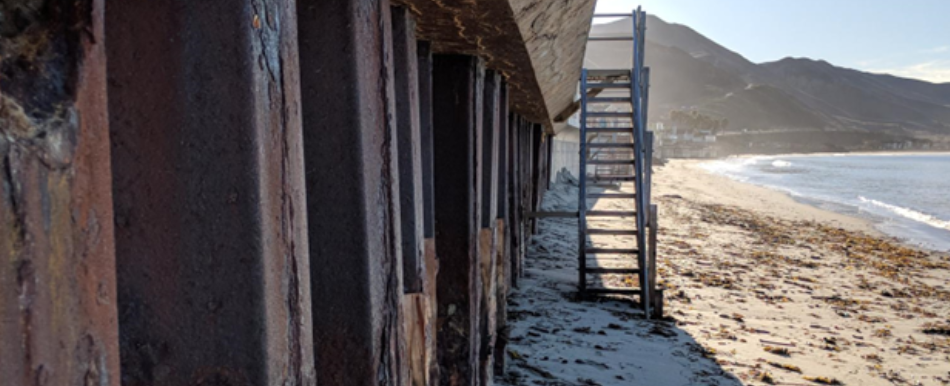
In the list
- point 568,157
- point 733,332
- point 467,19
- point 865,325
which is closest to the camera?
point 467,19

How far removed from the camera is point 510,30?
10.8ft

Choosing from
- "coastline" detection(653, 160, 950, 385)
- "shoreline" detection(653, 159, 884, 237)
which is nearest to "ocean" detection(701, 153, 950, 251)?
"shoreline" detection(653, 159, 884, 237)

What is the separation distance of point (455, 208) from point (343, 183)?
181 centimetres

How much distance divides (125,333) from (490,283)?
3.80 meters

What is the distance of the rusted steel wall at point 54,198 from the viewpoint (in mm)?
844

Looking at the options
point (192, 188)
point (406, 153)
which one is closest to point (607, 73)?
point (406, 153)

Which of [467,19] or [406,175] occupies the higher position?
[467,19]

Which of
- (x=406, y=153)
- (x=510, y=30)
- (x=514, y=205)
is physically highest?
(x=510, y=30)

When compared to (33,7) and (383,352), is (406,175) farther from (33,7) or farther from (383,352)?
(33,7)

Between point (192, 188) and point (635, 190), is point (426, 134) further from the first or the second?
point (635, 190)

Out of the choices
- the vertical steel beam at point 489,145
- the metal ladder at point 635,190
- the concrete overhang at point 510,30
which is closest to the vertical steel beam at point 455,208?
the concrete overhang at point 510,30

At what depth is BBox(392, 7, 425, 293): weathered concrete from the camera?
8.39 ft

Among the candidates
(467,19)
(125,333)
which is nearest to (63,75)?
(125,333)

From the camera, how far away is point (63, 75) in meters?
0.92
